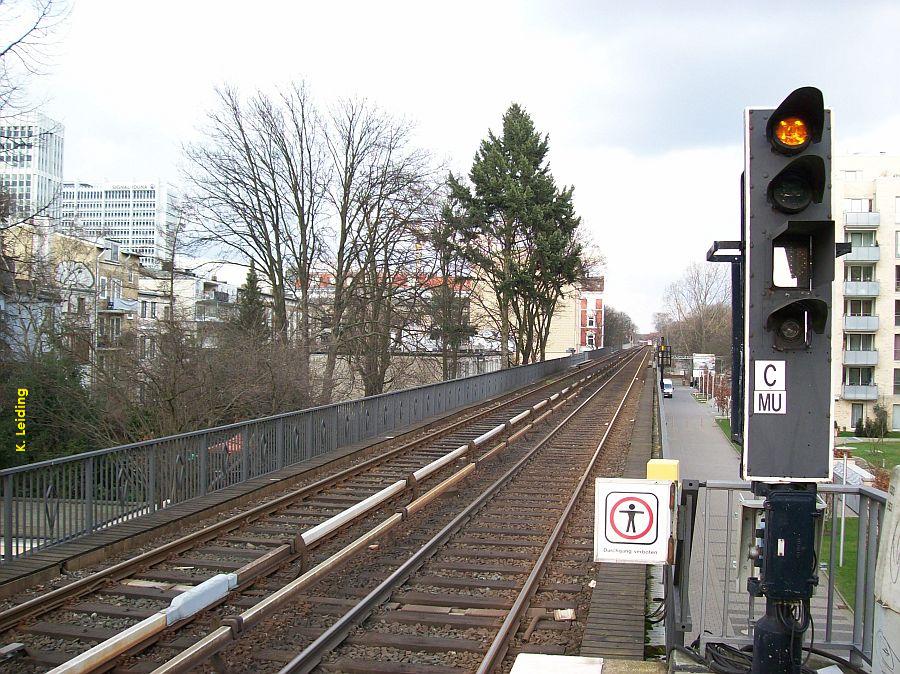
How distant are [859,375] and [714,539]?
42130mm

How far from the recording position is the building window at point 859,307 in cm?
5397

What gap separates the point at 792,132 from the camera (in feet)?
13.1

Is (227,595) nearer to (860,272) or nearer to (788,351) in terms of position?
(788,351)

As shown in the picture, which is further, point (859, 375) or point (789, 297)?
point (859, 375)

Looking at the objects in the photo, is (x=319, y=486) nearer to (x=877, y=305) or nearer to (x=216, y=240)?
(x=216, y=240)

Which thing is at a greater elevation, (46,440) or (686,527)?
(686,527)

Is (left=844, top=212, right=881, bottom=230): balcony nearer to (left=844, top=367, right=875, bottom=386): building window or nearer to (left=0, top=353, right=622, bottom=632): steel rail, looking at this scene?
(left=844, top=367, right=875, bottom=386): building window

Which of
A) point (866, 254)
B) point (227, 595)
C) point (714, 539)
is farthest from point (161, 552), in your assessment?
point (866, 254)

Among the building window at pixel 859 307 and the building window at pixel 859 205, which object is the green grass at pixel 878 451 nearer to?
the building window at pixel 859 307

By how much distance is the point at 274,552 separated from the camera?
826 centimetres

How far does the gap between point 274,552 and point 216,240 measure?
24.9 meters

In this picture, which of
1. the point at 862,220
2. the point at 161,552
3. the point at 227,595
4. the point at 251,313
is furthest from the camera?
the point at 862,220

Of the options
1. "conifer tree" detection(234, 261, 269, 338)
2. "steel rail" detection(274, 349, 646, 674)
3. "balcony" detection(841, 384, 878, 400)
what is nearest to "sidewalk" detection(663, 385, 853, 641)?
"steel rail" detection(274, 349, 646, 674)

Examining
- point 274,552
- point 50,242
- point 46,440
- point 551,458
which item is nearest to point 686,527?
point 274,552
